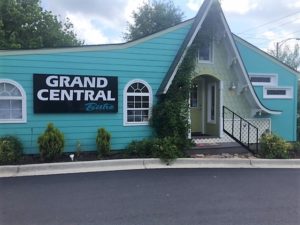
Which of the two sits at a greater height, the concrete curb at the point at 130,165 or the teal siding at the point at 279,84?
the teal siding at the point at 279,84

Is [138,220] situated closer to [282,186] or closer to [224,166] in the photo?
[282,186]

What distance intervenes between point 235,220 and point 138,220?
1.49 m

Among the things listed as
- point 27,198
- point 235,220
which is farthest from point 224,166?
point 27,198

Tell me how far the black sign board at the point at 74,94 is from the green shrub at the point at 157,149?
4.56 ft

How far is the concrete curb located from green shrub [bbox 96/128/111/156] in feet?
2.76

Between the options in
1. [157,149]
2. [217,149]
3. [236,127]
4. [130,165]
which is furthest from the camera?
[236,127]

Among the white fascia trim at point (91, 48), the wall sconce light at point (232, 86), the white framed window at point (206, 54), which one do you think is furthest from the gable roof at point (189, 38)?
the wall sconce light at point (232, 86)

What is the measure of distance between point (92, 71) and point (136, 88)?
1.55 m

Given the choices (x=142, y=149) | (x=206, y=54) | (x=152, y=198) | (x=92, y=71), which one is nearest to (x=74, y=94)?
(x=92, y=71)

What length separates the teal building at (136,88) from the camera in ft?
30.2

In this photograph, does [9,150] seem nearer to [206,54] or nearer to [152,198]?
[152,198]

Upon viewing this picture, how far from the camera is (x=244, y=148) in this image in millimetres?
11047

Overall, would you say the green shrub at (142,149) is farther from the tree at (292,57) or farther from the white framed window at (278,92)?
the tree at (292,57)

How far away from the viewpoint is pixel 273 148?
33.4 ft
